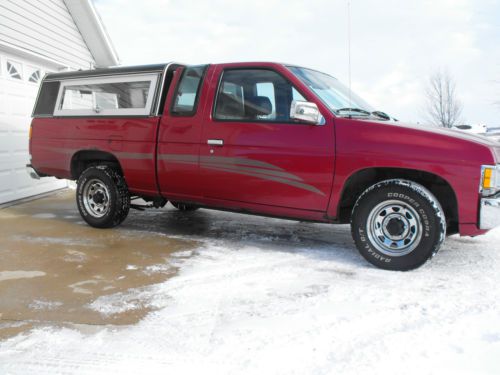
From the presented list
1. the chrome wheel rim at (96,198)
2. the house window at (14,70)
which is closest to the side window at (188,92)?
the chrome wheel rim at (96,198)

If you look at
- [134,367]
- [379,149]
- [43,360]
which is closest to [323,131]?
[379,149]

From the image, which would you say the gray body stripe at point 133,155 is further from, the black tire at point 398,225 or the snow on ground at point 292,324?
the black tire at point 398,225

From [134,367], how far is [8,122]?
283 inches

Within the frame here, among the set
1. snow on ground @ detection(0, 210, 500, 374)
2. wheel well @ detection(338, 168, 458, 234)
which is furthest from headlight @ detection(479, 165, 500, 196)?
snow on ground @ detection(0, 210, 500, 374)

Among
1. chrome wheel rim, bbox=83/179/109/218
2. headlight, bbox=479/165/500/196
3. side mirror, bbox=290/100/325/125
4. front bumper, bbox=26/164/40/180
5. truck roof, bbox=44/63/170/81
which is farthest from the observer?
front bumper, bbox=26/164/40/180

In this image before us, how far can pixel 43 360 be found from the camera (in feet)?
8.39

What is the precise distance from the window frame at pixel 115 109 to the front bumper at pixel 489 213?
11.8 ft

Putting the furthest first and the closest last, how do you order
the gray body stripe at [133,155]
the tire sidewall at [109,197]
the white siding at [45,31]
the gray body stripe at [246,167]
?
the white siding at [45,31]
the tire sidewall at [109,197]
the gray body stripe at [133,155]
the gray body stripe at [246,167]

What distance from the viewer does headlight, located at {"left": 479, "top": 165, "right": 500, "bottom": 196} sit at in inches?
144

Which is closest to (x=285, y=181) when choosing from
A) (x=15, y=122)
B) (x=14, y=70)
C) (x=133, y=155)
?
(x=133, y=155)

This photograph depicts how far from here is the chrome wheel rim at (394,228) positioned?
155 inches

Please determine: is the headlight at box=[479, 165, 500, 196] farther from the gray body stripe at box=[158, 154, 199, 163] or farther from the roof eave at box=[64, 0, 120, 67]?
the roof eave at box=[64, 0, 120, 67]

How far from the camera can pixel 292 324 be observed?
2.96 metres

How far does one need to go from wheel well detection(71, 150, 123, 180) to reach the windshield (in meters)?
2.61
